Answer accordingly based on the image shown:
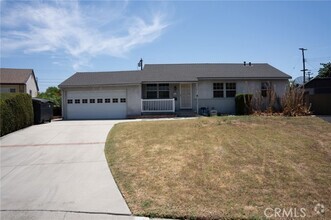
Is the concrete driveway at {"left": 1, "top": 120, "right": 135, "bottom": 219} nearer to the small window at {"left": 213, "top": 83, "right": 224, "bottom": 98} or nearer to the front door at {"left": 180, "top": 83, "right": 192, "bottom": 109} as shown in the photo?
the front door at {"left": 180, "top": 83, "right": 192, "bottom": 109}

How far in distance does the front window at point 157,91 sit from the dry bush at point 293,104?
386 inches

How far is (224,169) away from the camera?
7.35m

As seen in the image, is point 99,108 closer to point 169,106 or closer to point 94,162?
point 169,106

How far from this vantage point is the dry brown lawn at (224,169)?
18.2 feet

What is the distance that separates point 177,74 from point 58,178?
708 inches

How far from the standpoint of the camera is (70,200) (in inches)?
230

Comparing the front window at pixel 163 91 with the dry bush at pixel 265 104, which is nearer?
the dry bush at pixel 265 104

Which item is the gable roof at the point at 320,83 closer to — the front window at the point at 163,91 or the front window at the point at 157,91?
the front window at the point at 163,91

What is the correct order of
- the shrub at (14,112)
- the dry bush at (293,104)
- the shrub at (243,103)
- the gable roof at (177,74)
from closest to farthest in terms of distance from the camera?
1. the shrub at (14,112)
2. the dry bush at (293,104)
3. the shrub at (243,103)
4. the gable roof at (177,74)

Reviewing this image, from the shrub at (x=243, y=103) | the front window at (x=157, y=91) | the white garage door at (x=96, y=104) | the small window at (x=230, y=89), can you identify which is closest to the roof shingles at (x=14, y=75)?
the white garage door at (x=96, y=104)

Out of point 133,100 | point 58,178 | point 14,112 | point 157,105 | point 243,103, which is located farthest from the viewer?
point 133,100

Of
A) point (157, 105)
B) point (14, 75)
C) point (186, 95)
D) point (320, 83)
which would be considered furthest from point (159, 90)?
point (14, 75)

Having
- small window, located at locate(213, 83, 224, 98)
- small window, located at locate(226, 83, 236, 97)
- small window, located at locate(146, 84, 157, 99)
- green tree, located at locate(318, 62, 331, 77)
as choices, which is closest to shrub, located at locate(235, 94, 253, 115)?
small window, located at locate(226, 83, 236, 97)

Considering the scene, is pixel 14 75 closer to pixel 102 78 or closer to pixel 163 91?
pixel 102 78
